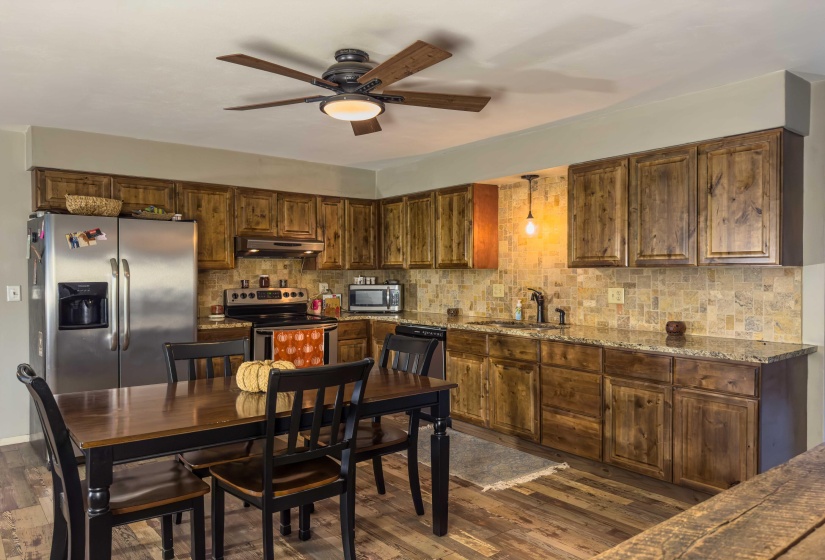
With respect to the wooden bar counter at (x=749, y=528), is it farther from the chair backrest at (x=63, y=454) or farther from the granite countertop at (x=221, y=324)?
the granite countertop at (x=221, y=324)

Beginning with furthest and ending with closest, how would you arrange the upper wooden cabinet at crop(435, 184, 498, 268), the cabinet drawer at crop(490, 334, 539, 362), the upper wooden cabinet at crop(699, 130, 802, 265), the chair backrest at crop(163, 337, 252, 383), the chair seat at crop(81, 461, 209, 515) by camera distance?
the upper wooden cabinet at crop(435, 184, 498, 268) < the cabinet drawer at crop(490, 334, 539, 362) < the upper wooden cabinet at crop(699, 130, 802, 265) < the chair backrest at crop(163, 337, 252, 383) < the chair seat at crop(81, 461, 209, 515)

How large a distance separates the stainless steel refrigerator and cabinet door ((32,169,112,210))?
17 centimetres

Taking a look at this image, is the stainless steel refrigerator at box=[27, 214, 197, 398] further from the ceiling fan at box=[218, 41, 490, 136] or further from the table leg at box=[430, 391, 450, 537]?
the table leg at box=[430, 391, 450, 537]

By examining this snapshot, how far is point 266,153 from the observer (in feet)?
17.3

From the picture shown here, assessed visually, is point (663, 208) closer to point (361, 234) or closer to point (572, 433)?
point (572, 433)

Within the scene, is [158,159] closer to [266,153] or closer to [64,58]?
[266,153]

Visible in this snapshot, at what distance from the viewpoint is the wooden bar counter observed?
1035mm

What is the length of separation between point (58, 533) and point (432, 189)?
404 cm

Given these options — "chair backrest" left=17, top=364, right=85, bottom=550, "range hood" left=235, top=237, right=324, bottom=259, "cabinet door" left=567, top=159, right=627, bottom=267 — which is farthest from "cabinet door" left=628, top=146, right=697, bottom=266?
"chair backrest" left=17, top=364, right=85, bottom=550

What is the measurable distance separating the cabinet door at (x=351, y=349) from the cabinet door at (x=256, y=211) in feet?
4.17

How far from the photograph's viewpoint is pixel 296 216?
18.4 ft

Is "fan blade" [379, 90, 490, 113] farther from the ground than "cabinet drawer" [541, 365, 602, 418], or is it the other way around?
"fan blade" [379, 90, 490, 113]

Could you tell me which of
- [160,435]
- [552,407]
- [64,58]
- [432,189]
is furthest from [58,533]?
[432,189]

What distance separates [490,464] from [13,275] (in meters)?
3.89
